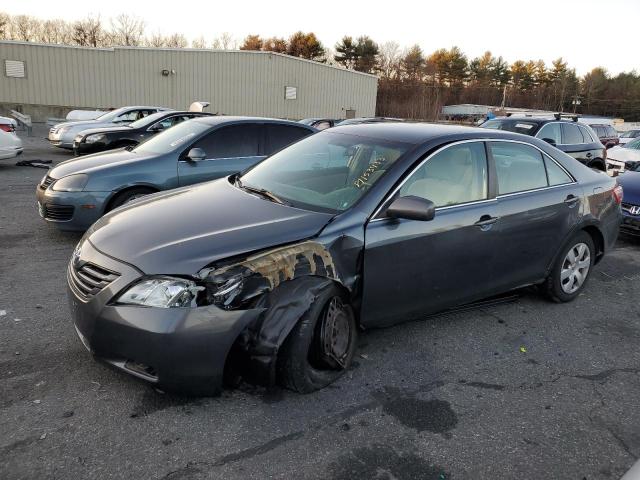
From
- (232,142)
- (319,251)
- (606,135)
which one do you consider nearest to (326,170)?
(319,251)

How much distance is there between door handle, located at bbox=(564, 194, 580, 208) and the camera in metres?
4.46

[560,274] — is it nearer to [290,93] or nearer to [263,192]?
[263,192]

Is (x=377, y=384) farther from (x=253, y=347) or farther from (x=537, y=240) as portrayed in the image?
(x=537, y=240)

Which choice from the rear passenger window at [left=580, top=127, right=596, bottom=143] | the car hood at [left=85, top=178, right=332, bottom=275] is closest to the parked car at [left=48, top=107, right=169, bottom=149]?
the car hood at [left=85, top=178, right=332, bottom=275]

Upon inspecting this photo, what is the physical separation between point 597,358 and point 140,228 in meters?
Result: 3.43

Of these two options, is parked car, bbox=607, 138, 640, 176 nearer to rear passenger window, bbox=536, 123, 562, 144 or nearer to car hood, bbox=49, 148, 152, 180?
rear passenger window, bbox=536, 123, 562, 144

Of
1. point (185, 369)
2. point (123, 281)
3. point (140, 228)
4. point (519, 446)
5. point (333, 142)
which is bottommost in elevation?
point (519, 446)

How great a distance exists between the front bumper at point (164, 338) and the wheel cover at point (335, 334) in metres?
0.51

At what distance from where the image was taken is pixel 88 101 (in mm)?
27000

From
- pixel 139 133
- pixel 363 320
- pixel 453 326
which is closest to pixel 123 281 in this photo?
pixel 363 320

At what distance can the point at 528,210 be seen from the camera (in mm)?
4098

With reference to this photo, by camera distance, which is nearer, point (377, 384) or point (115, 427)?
point (115, 427)

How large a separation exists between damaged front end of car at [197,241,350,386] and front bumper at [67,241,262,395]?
0.06m

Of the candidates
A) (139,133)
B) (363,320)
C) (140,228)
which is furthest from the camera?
(139,133)
